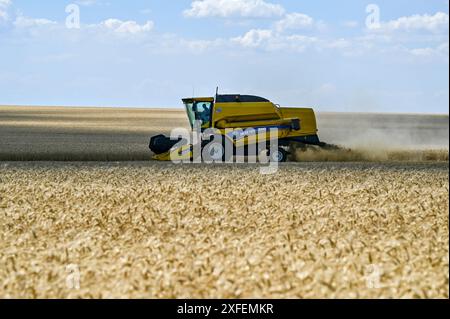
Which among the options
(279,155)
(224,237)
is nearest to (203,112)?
(279,155)

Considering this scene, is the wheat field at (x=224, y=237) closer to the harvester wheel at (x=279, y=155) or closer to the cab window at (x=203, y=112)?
the cab window at (x=203, y=112)

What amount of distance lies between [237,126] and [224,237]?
1547 centimetres

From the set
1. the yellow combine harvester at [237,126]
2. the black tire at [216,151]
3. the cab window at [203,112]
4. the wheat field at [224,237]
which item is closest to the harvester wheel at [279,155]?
the yellow combine harvester at [237,126]

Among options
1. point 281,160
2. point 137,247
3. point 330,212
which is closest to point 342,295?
point 137,247

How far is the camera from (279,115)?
26188 millimetres

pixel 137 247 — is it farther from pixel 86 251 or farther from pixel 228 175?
pixel 228 175

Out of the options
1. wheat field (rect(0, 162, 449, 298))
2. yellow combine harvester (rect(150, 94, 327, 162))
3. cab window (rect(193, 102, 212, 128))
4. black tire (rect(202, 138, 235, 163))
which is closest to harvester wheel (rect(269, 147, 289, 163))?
yellow combine harvester (rect(150, 94, 327, 162))

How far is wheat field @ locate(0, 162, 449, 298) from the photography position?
8.11 metres

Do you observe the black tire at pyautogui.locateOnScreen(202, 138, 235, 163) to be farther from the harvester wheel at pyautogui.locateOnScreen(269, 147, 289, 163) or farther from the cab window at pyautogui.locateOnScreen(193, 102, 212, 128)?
the harvester wheel at pyautogui.locateOnScreen(269, 147, 289, 163)

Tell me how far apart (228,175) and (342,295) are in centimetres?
1277

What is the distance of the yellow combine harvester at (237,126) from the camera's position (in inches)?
1012

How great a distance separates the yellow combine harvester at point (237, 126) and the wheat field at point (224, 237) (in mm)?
6037

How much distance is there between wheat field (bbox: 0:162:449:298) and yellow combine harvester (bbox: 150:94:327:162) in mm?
6037

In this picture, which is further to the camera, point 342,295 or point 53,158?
point 53,158
